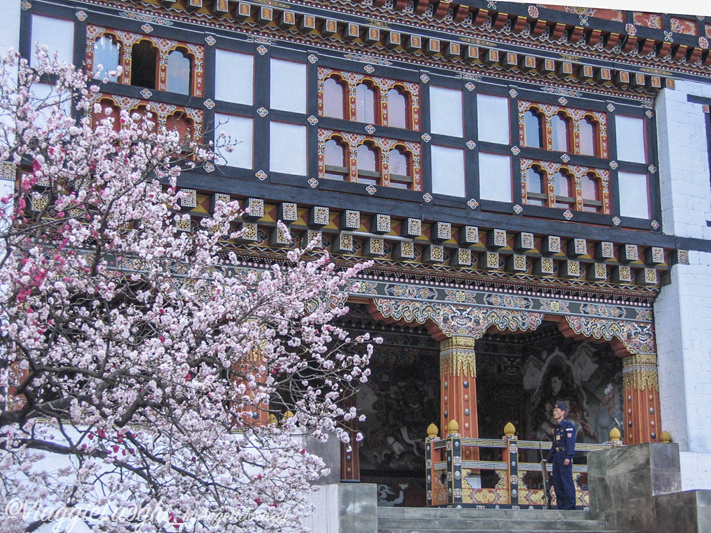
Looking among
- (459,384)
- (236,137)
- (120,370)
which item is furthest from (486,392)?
(120,370)

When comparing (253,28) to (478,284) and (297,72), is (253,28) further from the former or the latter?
(478,284)

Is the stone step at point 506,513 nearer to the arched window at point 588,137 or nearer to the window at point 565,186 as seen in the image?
the window at point 565,186

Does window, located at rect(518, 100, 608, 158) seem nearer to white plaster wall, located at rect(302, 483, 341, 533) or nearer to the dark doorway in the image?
the dark doorway

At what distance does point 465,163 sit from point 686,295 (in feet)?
14.0

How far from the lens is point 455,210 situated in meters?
Result: 18.8

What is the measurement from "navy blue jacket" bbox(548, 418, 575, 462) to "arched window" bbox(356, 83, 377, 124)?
5.42 meters

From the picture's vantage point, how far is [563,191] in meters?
20.0

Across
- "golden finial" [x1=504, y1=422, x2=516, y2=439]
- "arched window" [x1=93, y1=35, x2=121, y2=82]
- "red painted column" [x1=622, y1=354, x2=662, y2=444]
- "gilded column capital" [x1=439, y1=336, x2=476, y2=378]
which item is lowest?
"golden finial" [x1=504, y1=422, x2=516, y2=439]

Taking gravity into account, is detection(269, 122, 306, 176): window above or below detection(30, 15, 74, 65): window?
below

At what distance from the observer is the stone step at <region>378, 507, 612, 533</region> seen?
1494 centimetres

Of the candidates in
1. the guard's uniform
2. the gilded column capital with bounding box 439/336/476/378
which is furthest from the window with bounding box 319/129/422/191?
the guard's uniform

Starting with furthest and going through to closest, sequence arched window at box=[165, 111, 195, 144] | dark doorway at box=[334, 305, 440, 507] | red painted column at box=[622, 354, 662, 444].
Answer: dark doorway at box=[334, 305, 440, 507]
red painted column at box=[622, 354, 662, 444]
arched window at box=[165, 111, 195, 144]

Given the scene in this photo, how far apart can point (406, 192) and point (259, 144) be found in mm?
2353

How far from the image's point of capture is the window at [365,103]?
18766mm
